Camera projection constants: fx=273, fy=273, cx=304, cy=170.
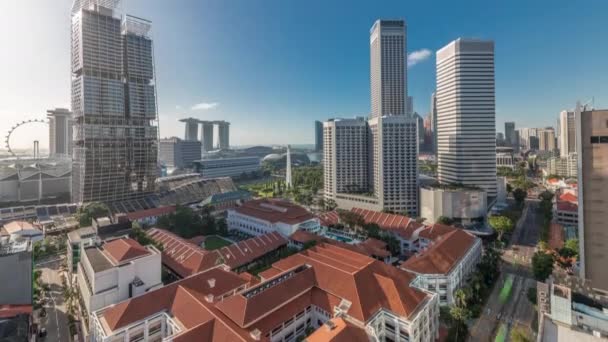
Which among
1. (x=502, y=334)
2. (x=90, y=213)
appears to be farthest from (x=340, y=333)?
(x=90, y=213)

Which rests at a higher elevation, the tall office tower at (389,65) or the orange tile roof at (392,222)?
the tall office tower at (389,65)

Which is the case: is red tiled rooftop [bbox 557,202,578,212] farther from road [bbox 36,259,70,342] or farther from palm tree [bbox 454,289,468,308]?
road [bbox 36,259,70,342]

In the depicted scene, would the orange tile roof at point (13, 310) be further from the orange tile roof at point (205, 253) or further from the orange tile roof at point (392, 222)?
the orange tile roof at point (392, 222)

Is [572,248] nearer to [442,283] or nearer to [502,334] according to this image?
[502,334]

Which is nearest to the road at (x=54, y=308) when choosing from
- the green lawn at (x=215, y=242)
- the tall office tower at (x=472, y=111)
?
the green lawn at (x=215, y=242)

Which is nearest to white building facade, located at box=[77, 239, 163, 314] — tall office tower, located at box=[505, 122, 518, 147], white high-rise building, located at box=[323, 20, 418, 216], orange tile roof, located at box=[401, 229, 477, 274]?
orange tile roof, located at box=[401, 229, 477, 274]

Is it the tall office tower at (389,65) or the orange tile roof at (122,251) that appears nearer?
the orange tile roof at (122,251)
